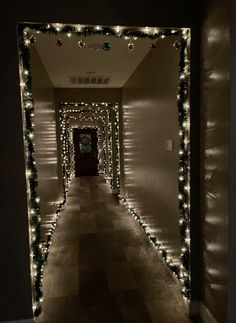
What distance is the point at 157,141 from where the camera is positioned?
385 cm

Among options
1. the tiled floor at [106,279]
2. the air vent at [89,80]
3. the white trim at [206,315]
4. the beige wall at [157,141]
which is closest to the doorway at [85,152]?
the air vent at [89,80]

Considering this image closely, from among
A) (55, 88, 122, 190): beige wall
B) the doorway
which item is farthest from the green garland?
the doorway

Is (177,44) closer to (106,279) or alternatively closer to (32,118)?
(32,118)

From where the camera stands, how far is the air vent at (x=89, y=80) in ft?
19.0

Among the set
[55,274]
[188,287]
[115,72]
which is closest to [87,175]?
[115,72]

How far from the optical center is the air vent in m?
5.78

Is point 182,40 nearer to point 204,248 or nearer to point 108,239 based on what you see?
point 204,248

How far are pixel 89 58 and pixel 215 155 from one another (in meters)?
2.85

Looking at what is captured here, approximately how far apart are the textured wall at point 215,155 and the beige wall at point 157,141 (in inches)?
23.4

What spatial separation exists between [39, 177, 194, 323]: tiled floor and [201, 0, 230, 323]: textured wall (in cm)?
60

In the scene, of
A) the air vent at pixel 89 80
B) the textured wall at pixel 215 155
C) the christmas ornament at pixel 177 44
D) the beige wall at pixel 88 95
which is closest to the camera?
the textured wall at pixel 215 155

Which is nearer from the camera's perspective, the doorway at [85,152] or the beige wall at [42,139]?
the beige wall at [42,139]

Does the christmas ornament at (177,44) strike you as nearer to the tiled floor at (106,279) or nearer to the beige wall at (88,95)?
the tiled floor at (106,279)

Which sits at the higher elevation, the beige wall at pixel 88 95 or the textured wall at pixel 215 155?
the beige wall at pixel 88 95
